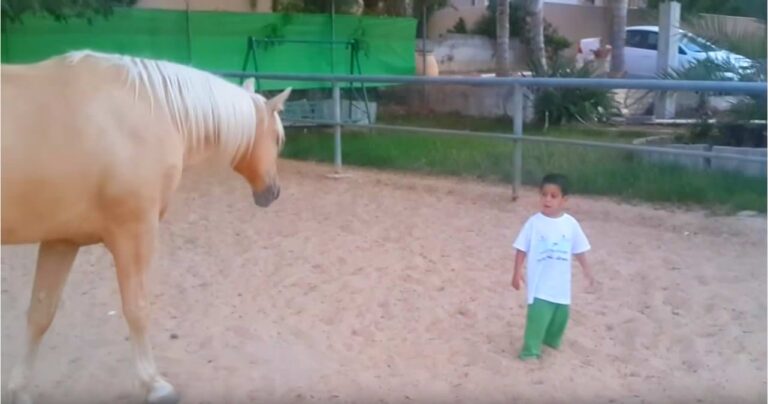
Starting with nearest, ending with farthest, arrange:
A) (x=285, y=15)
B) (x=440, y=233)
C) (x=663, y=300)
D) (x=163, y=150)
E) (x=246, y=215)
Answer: (x=163, y=150) < (x=663, y=300) < (x=440, y=233) < (x=246, y=215) < (x=285, y=15)

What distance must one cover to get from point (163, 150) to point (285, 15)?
9.98m

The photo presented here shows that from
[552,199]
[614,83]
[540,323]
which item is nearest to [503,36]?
[614,83]

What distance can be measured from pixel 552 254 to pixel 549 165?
4618 millimetres

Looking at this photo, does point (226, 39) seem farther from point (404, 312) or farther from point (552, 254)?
point (552, 254)

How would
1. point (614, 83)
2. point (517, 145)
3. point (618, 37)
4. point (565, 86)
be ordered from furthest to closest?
point (618, 37)
point (517, 145)
point (565, 86)
point (614, 83)

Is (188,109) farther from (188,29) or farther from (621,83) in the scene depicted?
(188,29)

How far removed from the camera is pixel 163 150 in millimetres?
3840

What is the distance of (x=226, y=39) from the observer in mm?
12898

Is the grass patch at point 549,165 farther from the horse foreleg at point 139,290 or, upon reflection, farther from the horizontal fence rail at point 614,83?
the horse foreleg at point 139,290

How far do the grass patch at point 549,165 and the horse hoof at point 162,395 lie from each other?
483cm

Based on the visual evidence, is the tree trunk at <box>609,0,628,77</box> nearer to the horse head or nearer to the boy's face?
the boy's face

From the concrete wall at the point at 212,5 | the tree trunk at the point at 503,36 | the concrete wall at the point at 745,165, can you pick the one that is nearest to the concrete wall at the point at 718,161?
the concrete wall at the point at 745,165

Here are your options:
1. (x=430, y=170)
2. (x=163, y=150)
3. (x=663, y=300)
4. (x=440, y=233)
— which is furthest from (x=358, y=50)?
(x=163, y=150)

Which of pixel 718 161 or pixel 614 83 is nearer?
pixel 614 83
